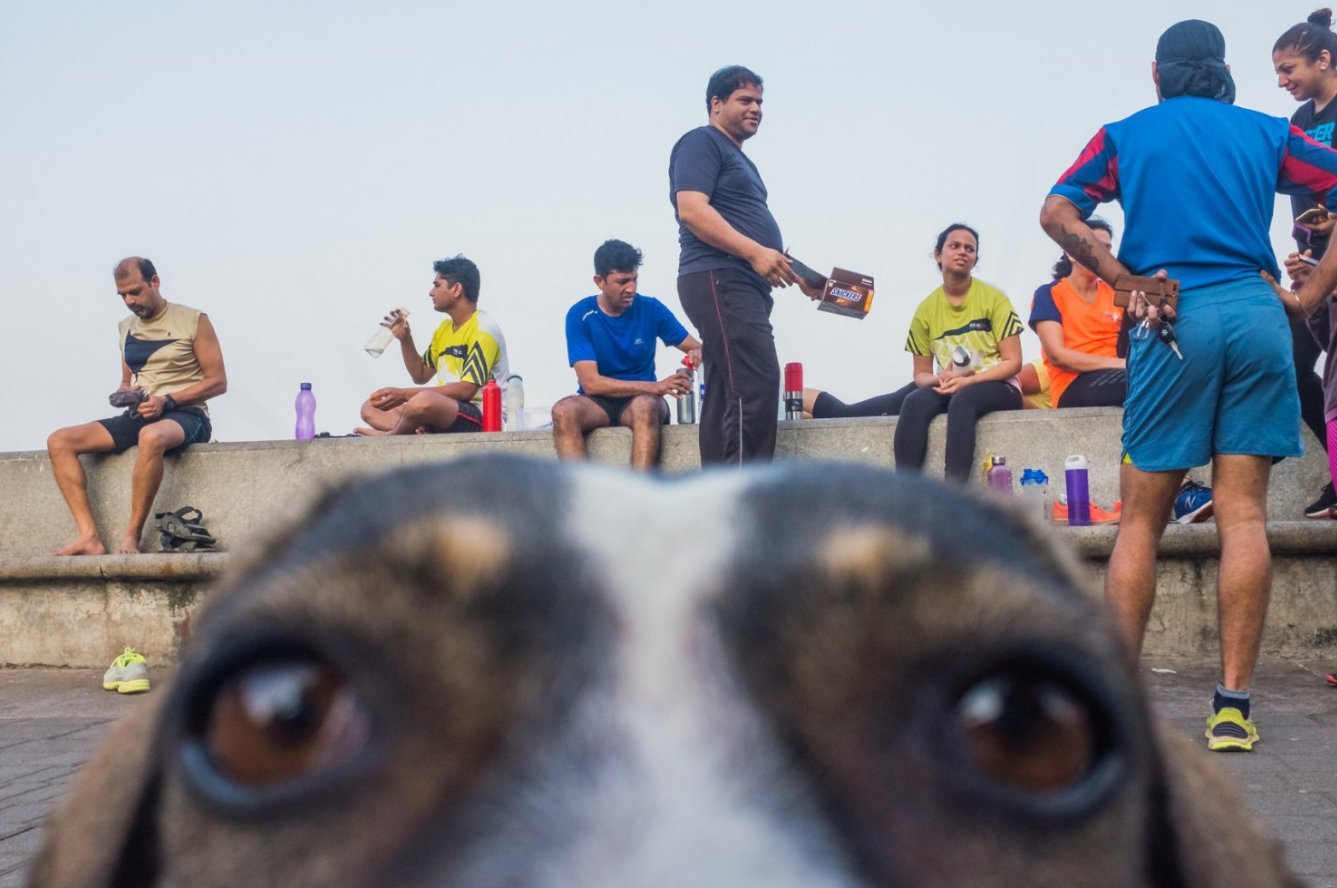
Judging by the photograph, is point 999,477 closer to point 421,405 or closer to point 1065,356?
point 1065,356

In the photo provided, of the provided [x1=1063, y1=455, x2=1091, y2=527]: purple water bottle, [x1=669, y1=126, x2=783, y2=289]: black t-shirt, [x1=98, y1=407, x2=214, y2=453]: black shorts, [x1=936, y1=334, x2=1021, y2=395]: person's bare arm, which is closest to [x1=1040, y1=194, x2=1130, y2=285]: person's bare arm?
[x1=669, y1=126, x2=783, y2=289]: black t-shirt

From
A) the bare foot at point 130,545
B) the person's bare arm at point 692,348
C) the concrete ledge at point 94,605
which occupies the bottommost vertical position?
the concrete ledge at point 94,605

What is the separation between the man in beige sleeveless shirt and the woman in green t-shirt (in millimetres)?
5104

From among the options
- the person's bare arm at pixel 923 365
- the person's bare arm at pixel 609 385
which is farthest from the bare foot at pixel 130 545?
the person's bare arm at pixel 923 365

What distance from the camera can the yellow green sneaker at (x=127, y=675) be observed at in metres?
7.62

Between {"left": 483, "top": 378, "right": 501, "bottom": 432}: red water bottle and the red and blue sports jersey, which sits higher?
the red and blue sports jersey

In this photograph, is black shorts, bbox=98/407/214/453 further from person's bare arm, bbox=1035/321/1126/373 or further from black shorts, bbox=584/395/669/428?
person's bare arm, bbox=1035/321/1126/373

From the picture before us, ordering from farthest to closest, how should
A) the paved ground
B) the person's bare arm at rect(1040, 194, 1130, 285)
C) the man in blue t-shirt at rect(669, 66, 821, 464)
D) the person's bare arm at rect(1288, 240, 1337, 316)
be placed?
the man in blue t-shirt at rect(669, 66, 821, 464) → the person's bare arm at rect(1040, 194, 1130, 285) → the person's bare arm at rect(1288, 240, 1337, 316) → the paved ground

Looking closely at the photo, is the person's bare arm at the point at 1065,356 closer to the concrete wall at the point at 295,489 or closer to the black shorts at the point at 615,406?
the concrete wall at the point at 295,489

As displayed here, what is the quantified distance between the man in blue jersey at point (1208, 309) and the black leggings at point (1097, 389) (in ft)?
10.7

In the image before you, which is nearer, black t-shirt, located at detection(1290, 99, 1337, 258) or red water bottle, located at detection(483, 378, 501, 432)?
black t-shirt, located at detection(1290, 99, 1337, 258)

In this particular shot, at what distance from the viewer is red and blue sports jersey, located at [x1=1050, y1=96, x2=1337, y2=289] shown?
495cm

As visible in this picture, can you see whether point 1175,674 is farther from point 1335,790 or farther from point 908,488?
point 908,488

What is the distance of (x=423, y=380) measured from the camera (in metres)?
10.4
